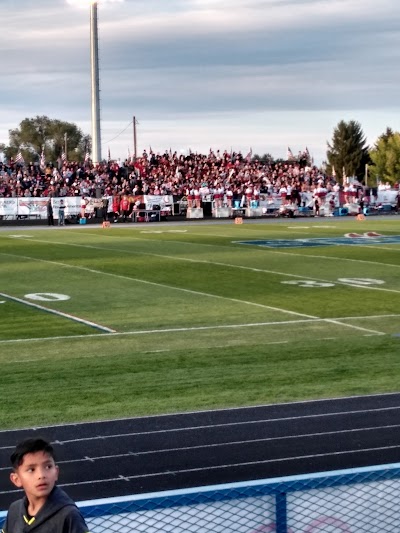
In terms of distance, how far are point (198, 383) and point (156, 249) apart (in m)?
24.0

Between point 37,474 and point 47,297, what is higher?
point 37,474

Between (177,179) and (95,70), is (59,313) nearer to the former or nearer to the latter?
(177,179)

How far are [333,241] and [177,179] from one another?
31.4 meters

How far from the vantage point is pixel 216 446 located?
35.9 feet

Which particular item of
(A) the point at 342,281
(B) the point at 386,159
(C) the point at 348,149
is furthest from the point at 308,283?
(C) the point at 348,149

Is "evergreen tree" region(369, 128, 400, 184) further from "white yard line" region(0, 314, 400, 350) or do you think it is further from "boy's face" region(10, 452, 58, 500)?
"boy's face" region(10, 452, 58, 500)

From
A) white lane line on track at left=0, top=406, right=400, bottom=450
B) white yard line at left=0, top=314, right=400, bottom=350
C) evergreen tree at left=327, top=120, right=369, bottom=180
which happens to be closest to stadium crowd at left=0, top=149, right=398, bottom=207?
white yard line at left=0, top=314, right=400, bottom=350

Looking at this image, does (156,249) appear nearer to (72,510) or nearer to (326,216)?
(326,216)

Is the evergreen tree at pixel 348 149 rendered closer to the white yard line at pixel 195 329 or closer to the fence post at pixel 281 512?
the white yard line at pixel 195 329

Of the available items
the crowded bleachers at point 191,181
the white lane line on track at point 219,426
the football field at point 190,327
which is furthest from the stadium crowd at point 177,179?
the white lane line on track at point 219,426

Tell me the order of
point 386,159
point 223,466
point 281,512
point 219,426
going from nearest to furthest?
point 281,512
point 223,466
point 219,426
point 386,159

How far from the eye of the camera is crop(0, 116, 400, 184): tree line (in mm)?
133500

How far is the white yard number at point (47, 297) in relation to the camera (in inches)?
949

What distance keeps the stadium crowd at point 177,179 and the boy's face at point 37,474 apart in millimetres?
58319
